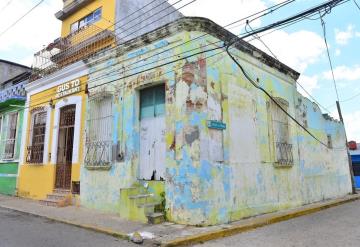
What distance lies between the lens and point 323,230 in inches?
298

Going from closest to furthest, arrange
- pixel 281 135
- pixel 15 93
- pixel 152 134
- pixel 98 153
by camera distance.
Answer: pixel 152 134 → pixel 98 153 → pixel 281 135 → pixel 15 93

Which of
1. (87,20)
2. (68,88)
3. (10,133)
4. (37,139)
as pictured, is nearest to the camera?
(68,88)

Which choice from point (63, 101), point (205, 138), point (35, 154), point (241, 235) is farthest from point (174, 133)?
point (35, 154)

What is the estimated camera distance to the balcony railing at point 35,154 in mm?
12720

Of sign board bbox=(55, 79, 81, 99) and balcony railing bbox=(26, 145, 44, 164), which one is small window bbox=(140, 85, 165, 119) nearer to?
sign board bbox=(55, 79, 81, 99)

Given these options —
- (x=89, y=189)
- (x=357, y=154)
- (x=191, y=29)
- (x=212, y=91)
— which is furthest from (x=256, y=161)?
(x=357, y=154)

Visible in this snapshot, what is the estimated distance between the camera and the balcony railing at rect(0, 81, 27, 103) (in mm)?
14430

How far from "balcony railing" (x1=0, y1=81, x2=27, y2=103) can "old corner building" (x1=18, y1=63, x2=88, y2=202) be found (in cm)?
103

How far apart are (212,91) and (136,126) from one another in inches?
95.9

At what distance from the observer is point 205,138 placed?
8.09 metres

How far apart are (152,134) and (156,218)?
8.07 feet

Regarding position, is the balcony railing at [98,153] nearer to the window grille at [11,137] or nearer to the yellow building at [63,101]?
the yellow building at [63,101]

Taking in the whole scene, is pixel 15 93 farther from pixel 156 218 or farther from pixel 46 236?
pixel 156 218

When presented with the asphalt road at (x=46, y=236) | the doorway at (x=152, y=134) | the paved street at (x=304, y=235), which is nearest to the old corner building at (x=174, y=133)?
the doorway at (x=152, y=134)
